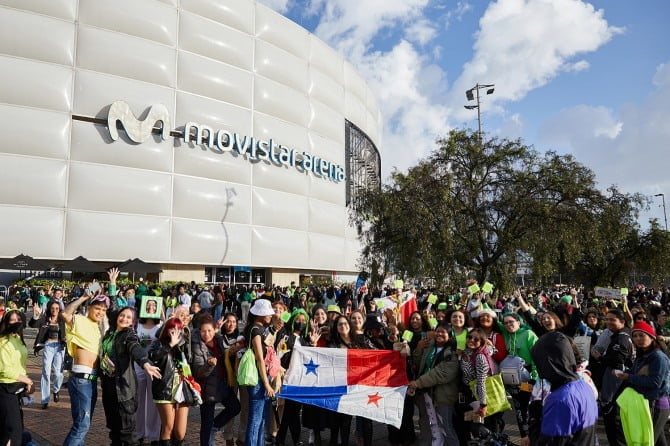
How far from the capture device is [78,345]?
516 centimetres

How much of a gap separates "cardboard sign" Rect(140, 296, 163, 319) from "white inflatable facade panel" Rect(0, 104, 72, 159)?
26537 millimetres

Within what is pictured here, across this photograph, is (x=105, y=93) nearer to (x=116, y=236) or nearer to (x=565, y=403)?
(x=116, y=236)

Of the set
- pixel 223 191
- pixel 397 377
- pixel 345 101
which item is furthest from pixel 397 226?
pixel 345 101

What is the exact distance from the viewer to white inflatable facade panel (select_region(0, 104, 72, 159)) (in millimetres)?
26500

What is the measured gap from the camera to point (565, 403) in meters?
3.49

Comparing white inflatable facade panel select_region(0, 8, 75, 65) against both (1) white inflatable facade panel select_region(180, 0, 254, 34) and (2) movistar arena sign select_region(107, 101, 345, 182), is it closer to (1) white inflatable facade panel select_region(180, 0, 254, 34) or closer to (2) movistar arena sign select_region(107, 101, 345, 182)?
(2) movistar arena sign select_region(107, 101, 345, 182)

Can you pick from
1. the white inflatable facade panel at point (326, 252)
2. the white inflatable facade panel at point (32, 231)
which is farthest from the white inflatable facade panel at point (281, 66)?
the white inflatable facade panel at point (32, 231)

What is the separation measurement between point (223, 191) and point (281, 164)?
581cm

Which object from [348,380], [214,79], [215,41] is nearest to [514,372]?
[348,380]

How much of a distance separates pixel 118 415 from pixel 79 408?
1.55 feet

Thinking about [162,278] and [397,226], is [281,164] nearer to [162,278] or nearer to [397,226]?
[162,278]

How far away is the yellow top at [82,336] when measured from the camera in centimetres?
518

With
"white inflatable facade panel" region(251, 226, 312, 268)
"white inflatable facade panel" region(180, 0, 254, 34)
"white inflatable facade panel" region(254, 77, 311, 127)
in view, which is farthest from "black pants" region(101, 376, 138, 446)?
"white inflatable facade panel" region(180, 0, 254, 34)

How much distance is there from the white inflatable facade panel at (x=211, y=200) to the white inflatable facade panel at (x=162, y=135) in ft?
0.30
